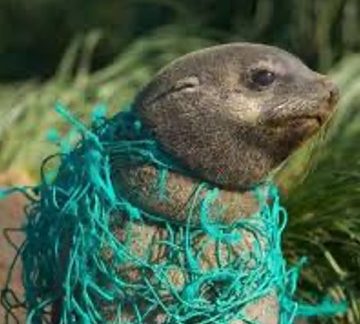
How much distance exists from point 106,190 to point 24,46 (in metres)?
5.68

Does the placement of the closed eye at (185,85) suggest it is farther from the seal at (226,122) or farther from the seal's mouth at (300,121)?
the seal's mouth at (300,121)

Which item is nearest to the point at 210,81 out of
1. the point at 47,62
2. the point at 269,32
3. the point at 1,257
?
the point at 1,257

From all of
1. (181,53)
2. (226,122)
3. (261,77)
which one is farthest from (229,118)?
(181,53)

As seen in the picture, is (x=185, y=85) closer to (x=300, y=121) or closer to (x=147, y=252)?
(x=300, y=121)

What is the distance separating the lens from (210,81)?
2.89 m

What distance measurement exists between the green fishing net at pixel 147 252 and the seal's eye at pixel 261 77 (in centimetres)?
23

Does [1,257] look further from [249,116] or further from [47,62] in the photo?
[47,62]

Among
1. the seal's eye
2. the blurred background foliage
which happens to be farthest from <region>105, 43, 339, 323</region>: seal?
the blurred background foliage

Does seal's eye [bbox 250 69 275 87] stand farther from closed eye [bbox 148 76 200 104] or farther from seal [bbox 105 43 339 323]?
closed eye [bbox 148 76 200 104]

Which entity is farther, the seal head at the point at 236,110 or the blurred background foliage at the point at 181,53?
the blurred background foliage at the point at 181,53

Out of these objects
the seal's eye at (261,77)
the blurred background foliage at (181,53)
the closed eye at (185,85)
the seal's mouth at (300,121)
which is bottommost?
the blurred background foliage at (181,53)

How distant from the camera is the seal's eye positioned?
288 centimetres

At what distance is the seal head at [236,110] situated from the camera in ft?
9.29

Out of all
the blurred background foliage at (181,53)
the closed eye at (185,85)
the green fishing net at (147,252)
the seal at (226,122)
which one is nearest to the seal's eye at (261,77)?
the seal at (226,122)
